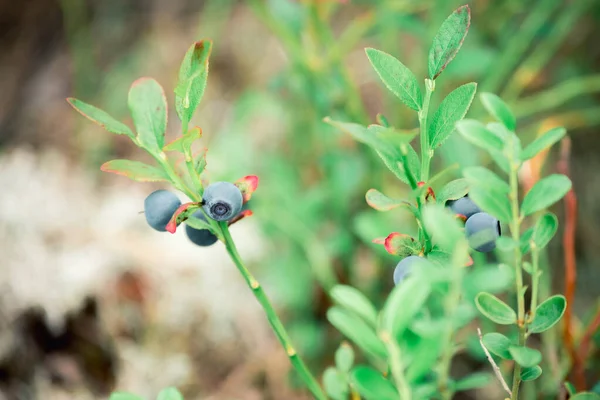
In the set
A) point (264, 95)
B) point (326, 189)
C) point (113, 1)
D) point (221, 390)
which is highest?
point (113, 1)

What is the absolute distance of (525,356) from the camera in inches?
16.6

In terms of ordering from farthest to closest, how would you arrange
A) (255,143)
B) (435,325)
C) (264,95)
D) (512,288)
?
1. (255,143)
2. (264,95)
3. (512,288)
4. (435,325)

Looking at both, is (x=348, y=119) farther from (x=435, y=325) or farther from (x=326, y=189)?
(x=435, y=325)

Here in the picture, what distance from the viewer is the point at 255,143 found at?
1.72 m

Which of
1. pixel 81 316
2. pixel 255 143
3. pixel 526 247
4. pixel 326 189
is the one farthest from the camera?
pixel 255 143

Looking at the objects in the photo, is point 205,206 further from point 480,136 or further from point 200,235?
point 480,136

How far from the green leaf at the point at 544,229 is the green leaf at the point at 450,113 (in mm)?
103

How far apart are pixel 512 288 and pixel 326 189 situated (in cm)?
52

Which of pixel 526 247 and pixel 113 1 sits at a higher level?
pixel 113 1

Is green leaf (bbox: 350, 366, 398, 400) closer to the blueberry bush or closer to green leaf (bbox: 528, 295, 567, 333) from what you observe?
the blueberry bush

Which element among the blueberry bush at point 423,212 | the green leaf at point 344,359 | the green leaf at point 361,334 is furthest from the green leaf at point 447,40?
the green leaf at point 344,359

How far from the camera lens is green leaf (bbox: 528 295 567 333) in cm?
44

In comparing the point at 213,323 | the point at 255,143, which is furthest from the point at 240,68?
the point at 213,323

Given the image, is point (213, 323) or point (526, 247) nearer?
point (526, 247)
